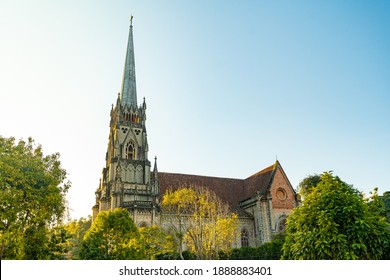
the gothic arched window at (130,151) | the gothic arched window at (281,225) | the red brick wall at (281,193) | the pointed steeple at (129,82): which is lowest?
the gothic arched window at (281,225)

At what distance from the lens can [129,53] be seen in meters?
50.0

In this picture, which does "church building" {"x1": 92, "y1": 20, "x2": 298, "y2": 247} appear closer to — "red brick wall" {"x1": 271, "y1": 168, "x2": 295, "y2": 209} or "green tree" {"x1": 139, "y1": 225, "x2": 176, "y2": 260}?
"red brick wall" {"x1": 271, "y1": 168, "x2": 295, "y2": 209}

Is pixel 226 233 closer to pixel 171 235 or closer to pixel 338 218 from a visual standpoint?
pixel 171 235

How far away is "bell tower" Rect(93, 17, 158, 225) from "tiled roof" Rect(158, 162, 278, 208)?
11.0 feet

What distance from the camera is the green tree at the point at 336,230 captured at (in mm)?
10609

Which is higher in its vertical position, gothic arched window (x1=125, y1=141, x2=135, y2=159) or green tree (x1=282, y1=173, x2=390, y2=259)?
gothic arched window (x1=125, y1=141, x2=135, y2=159)

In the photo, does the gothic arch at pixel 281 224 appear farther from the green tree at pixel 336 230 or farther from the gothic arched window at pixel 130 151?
the green tree at pixel 336 230

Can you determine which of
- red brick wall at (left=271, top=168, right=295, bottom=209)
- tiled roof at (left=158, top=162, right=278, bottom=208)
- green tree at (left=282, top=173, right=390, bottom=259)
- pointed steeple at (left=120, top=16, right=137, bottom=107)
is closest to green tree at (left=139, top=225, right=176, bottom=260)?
tiled roof at (left=158, top=162, right=278, bottom=208)

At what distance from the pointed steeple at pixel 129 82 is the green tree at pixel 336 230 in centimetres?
3593

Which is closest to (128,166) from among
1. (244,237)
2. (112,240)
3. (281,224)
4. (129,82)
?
(129,82)

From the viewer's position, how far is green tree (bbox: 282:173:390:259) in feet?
34.8

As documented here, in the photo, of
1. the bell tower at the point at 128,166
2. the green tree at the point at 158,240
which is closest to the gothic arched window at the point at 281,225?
the bell tower at the point at 128,166

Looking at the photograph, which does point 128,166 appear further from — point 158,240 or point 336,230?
point 336,230
